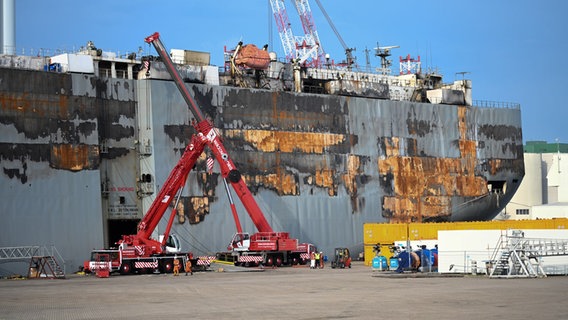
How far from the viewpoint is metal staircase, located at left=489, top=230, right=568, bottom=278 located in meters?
51.6

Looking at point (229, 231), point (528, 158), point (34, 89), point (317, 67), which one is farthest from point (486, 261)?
point (528, 158)

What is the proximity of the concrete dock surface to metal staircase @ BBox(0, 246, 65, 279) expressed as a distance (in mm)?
10585

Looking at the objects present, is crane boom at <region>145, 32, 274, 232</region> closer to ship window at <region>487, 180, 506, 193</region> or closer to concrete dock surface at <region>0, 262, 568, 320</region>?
concrete dock surface at <region>0, 262, 568, 320</region>

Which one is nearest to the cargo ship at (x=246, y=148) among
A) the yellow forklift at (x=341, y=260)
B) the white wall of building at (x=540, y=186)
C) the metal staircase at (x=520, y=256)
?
the yellow forklift at (x=341, y=260)

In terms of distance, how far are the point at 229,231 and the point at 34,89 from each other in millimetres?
19662

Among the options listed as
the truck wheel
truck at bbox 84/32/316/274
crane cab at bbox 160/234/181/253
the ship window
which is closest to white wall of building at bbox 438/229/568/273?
truck at bbox 84/32/316/274

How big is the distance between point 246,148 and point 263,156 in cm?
186

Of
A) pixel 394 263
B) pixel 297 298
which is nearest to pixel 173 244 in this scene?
pixel 394 263

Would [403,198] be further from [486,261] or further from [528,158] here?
[528,158]

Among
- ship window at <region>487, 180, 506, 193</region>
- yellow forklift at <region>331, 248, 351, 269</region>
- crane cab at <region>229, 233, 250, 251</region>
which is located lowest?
yellow forklift at <region>331, 248, 351, 269</region>

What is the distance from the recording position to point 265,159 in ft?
275

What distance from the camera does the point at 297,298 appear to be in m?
39.3

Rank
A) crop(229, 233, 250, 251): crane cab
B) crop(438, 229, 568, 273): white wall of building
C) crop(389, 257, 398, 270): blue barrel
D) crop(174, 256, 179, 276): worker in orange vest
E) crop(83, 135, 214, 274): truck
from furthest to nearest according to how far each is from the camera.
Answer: crop(229, 233, 250, 251): crane cab → crop(83, 135, 214, 274): truck → crop(389, 257, 398, 270): blue barrel → crop(174, 256, 179, 276): worker in orange vest → crop(438, 229, 568, 273): white wall of building

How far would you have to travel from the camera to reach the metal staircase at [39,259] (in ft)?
216
